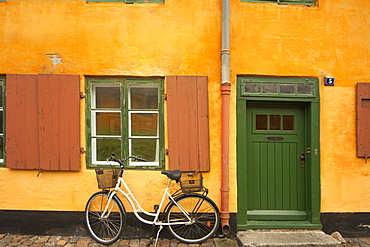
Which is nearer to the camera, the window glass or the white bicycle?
the white bicycle

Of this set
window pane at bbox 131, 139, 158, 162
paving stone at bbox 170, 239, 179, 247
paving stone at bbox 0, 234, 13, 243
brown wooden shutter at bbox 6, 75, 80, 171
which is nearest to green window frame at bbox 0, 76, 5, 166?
brown wooden shutter at bbox 6, 75, 80, 171

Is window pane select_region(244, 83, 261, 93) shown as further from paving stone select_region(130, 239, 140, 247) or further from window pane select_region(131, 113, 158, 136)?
paving stone select_region(130, 239, 140, 247)

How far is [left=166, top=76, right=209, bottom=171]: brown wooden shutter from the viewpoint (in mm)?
4156

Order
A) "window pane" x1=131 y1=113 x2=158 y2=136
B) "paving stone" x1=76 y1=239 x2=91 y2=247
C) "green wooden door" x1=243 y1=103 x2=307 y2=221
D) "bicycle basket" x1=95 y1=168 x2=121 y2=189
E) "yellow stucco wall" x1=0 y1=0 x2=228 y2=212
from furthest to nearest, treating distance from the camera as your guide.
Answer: "green wooden door" x1=243 y1=103 x2=307 y2=221, "window pane" x1=131 y1=113 x2=158 y2=136, "yellow stucco wall" x1=0 y1=0 x2=228 y2=212, "paving stone" x1=76 y1=239 x2=91 y2=247, "bicycle basket" x1=95 y1=168 x2=121 y2=189

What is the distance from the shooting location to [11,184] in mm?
4254

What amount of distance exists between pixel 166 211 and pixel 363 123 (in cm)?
337

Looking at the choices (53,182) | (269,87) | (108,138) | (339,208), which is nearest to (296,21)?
(269,87)

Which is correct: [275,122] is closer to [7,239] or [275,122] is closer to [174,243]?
[174,243]

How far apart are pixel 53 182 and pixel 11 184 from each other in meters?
0.67

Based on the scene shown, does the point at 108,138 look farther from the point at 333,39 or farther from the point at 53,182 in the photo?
the point at 333,39

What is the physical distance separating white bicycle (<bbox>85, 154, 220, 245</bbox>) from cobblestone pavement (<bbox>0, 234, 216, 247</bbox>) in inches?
5.6

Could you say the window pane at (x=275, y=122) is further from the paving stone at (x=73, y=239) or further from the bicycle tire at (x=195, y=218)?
the paving stone at (x=73, y=239)

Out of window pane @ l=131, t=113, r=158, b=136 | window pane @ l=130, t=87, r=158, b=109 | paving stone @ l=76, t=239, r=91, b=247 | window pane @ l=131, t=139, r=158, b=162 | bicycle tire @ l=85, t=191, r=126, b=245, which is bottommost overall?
paving stone @ l=76, t=239, r=91, b=247

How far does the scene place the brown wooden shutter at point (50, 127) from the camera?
417cm
